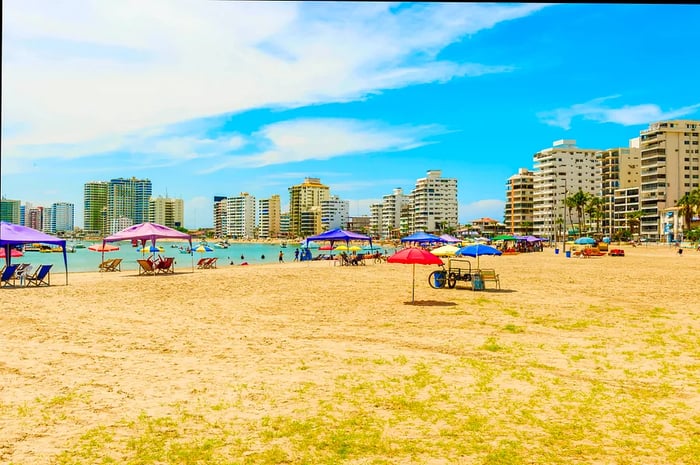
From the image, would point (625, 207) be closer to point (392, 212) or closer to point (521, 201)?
point (521, 201)

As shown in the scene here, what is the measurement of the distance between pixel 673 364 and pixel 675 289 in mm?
12609

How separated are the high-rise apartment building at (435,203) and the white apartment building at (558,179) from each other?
42055 mm

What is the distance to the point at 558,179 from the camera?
129250 mm

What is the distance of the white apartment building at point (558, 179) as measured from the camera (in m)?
128

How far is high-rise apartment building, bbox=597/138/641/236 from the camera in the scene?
11881 cm

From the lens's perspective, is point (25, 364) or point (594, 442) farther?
point (25, 364)

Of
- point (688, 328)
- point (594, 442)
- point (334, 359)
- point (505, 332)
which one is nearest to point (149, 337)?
point (334, 359)

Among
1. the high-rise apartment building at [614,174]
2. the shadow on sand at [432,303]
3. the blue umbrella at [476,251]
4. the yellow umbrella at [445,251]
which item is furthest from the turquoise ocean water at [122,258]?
the high-rise apartment building at [614,174]

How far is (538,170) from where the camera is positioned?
135 m

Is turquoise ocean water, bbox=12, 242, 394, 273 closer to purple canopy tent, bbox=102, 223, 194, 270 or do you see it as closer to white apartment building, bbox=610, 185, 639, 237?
purple canopy tent, bbox=102, 223, 194, 270

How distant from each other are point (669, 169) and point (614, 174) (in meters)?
18.9

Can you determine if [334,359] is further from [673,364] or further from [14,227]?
[14,227]

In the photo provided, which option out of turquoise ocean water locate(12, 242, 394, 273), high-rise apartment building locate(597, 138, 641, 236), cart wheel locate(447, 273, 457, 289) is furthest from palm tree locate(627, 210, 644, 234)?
cart wheel locate(447, 273, 457, 289)

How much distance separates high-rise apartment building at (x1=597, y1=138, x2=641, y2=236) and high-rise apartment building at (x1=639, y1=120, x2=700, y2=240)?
12.8 m
